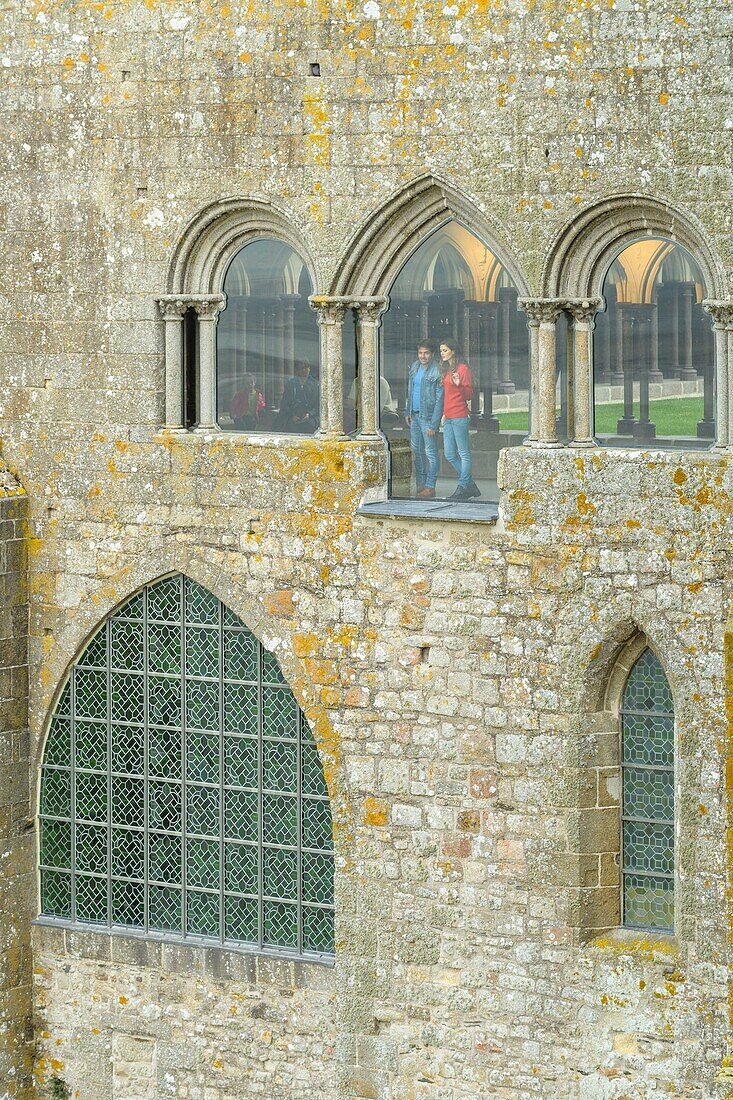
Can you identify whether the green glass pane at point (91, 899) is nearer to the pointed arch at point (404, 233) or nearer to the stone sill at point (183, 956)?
the stone sill at point (183, 956)

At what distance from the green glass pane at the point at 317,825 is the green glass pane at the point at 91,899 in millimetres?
1790

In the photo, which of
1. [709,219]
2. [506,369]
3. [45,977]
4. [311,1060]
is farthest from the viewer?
[45,977]

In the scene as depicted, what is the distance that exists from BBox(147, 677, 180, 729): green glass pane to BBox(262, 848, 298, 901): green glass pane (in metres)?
1.14

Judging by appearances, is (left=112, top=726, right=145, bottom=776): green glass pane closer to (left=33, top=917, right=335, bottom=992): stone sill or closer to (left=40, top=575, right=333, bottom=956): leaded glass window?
(left=40, top=575, right=333, bottom=956): leaded glass window

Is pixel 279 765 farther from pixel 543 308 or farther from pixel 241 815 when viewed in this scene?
pixel 543 308

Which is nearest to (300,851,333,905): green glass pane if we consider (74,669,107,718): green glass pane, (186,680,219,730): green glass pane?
(186,680,219,730): green glass pane

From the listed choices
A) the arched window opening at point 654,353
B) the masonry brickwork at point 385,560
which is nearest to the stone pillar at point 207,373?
the masonry brickwork at point 385,560

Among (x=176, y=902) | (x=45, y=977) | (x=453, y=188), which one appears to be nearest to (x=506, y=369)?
(x=453, y=188)

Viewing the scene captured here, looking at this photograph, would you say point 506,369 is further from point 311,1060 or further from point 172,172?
point 311,1060

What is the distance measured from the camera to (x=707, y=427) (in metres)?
13.5

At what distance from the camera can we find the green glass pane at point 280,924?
50.2 feet

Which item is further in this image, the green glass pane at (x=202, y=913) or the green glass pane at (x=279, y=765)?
the green glass pane at (x=202, y=913)

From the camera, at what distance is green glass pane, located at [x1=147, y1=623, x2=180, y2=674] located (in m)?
15.5

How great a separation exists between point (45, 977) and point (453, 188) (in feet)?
21.3
